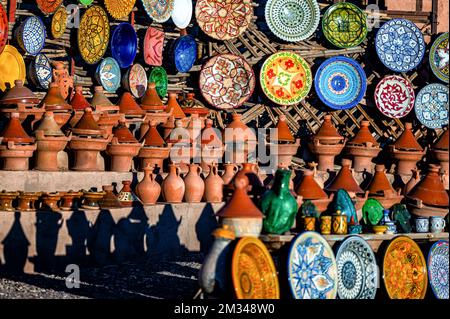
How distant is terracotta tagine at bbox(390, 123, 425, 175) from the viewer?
42.2ft

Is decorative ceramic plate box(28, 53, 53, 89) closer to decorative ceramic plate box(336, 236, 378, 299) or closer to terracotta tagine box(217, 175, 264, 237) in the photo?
terracotta tagine box(217, 175, 264, 237)

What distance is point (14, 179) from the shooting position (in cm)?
995

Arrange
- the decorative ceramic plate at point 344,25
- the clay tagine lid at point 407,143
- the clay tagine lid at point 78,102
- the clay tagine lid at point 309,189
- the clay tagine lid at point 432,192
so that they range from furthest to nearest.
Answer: the decorative ceramic plate at point 344,25
the clay tagine lid at point 407,143
the clay tagine lid at point 78,102
the clay tagine lid at point 432,192
the clay tagine lid at point 309,189

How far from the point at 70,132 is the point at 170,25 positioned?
3.63 meters

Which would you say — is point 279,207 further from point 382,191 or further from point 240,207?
point 382,191

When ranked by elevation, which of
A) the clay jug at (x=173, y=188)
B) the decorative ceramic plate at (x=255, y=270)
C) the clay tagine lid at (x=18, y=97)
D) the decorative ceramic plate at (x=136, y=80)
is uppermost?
the decorative ceramic plate at (x=136, y=80)

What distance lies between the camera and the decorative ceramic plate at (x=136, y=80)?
12.9 meters

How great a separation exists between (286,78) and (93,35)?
2903 millimetres

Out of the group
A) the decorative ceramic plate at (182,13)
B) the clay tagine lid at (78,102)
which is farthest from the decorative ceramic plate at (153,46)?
the clay tagine lid at (78,102)

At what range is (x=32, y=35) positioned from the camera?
11.9m

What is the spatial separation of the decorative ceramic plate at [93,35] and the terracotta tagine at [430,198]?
16.7 ft

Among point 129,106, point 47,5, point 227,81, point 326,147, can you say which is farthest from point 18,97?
point 326,147

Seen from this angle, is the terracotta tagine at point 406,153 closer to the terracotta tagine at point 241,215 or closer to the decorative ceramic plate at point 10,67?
the decorative ceramic plate at point 10,67

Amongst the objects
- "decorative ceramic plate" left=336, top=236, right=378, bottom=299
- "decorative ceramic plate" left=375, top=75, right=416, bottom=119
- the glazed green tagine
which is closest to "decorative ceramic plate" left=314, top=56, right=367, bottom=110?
"decorative ceramic plate" left=375, top=75, right=416, bottom=119
